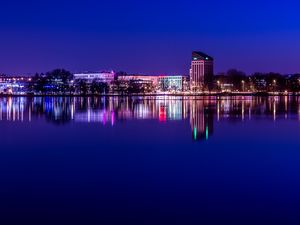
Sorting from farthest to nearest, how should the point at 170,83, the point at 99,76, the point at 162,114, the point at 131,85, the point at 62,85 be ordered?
the point at 170,83 < the point at 99,76 < the point at 131,85 < the point at 62,85 < the point at 162,114

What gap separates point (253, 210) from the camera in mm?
7465

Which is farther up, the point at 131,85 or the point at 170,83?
the point at 170,83

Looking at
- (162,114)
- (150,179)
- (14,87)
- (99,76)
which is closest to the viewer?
(150,179)

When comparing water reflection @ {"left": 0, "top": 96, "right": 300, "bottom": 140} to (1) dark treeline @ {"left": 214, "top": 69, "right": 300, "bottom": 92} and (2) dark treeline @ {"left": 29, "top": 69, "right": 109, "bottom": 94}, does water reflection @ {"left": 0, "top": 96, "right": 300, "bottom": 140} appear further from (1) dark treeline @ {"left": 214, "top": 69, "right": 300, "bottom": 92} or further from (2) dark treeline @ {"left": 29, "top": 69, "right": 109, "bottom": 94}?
(1) dark treeline @ {"left": 214, "top": 69, "right": 300, "bottom": 92}

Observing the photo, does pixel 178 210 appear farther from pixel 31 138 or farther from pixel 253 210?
pixel 31 138

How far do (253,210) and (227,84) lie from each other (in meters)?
118

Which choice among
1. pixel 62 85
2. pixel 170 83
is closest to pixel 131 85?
pixel 62 85

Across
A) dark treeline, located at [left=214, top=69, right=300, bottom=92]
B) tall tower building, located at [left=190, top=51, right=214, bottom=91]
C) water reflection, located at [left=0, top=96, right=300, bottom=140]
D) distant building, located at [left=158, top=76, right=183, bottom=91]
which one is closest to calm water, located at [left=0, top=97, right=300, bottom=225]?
water reflection, located at [left=0, top=96, right=300, bottom=140]

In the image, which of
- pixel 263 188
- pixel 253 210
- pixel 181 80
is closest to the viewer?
pixel 253 210

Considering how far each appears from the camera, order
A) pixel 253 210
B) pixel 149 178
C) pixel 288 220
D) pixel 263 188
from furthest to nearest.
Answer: pixel 149 178
pixel 263 188
pixel 253 210
pixel 288 220

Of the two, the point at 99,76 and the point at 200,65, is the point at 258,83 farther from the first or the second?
the point at 99,76

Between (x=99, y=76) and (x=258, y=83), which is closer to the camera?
(x=258, y=83)

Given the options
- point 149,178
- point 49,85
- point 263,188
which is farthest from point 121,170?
point 49,85

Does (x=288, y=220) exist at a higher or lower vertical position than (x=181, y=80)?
lower
